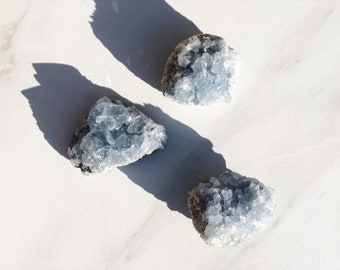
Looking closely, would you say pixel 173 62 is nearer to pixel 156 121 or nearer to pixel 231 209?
pixel 156 121

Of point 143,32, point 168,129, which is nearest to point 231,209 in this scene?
point 168,129

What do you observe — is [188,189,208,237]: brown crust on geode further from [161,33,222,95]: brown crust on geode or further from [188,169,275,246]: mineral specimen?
[161,33,222,95]: brown crust on geode

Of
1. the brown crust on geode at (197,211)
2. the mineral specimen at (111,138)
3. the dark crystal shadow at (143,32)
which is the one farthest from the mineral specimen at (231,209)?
the dark crystal shadow at (143,32)

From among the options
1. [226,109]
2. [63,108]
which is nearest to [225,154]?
[226,109]

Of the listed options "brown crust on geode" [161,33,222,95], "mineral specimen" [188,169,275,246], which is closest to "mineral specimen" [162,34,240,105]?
"brown crust on geode" [161,33,222,95]

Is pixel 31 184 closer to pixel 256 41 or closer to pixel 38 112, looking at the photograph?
pixel 38 112

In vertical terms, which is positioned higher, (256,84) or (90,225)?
(256,84)
